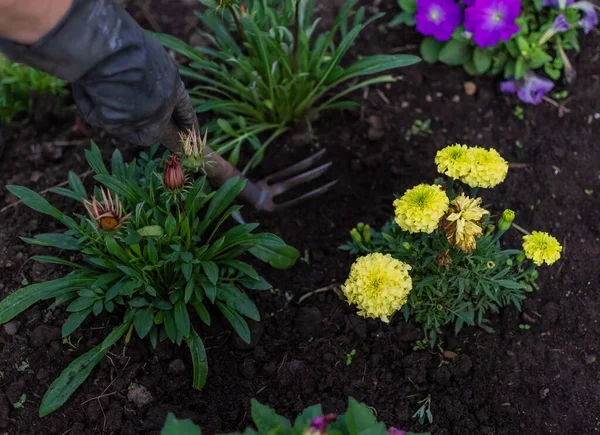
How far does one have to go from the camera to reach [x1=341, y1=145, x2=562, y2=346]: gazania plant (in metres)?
1.92

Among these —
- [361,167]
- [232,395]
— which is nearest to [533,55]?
[361,167]

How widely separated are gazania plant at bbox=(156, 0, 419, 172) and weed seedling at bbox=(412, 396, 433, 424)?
1.10m

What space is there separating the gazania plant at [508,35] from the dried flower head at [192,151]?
4.78ft

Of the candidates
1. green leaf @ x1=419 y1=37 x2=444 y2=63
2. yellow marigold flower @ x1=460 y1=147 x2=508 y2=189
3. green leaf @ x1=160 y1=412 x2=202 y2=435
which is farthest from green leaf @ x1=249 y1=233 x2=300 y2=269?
green leaf @ x1=419 y1=37 x2=444 y2=63

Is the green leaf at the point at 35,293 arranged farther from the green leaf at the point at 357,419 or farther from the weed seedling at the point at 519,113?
the weed seedling at the point at 519,113

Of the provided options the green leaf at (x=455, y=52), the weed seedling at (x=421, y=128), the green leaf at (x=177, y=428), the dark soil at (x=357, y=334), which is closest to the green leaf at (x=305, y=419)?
the green leaf at (x=177, y=428)

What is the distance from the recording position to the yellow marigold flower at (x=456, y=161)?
192 cm

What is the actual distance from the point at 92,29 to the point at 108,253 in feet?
3.06

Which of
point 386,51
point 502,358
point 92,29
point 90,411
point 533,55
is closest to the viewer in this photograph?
point 92,29

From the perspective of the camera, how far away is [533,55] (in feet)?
9.63

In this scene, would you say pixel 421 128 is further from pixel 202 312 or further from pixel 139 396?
pixel 139 396

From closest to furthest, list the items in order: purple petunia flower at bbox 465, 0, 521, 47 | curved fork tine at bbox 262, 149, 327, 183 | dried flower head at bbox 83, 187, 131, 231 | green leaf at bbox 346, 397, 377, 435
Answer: green leaf at bbox 346, 397, 377, 435
dried flower head at bbox 83, 187, 131, 231
curved fork tine at bbox 262, 149, 327, 183
purple petunia flower at bbox 465, 0, 521, 47

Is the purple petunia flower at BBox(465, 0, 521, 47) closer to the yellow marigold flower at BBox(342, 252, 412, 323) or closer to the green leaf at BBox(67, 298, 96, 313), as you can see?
the yellow marigold flower at BBox(342, 252, 412, 323)

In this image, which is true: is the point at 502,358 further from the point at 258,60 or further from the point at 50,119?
the point at 50,119
